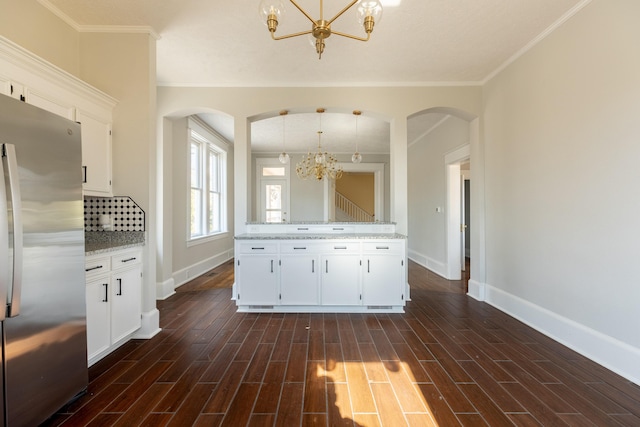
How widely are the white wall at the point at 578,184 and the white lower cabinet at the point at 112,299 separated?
4093mm

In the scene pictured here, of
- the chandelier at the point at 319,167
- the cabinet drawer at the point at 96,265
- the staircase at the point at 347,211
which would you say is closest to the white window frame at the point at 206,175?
the chandelier at the point at 319,167

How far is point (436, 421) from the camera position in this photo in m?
1.63

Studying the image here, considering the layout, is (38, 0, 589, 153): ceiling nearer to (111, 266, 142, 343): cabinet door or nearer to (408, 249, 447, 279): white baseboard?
(111, 266, 142, 343): cabinet door

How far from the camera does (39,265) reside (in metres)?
1.52

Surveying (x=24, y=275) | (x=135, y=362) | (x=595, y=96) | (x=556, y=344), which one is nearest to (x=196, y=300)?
(x=135, y=362)

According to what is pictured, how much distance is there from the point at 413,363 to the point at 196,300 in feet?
9.72

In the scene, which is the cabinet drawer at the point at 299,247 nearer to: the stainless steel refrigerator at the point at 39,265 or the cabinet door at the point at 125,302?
the cabinet door at the point at 125,302

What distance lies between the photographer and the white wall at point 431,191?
197 inches

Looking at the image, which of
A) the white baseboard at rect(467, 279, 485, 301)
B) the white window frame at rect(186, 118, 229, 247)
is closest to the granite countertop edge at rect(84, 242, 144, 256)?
the white window frame at rect(186, 118, 229, 247)

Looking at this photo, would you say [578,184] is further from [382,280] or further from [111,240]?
[111,240]

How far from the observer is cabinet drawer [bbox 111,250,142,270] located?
235cm

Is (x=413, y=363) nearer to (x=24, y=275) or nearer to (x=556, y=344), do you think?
(x=556, y=344)

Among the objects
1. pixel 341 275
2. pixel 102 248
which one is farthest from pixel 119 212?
pixel 341 275

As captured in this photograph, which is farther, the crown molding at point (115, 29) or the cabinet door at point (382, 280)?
the cabinet door at point (382, 280)
